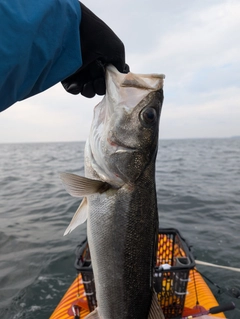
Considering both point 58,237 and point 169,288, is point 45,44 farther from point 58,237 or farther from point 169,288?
point 58,237

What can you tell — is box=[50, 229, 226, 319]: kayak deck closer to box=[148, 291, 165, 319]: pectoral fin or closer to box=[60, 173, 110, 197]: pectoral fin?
box=[148, 291, 165, 319]: pectoral fin

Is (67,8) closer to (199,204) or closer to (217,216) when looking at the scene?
(217,216)

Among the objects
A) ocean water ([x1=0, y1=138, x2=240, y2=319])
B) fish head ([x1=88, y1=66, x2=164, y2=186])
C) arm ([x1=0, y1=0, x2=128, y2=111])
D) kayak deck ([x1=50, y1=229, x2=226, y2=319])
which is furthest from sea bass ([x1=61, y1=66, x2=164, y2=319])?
ocean water ([x1=0, y1=138, x2=240, y2=319])

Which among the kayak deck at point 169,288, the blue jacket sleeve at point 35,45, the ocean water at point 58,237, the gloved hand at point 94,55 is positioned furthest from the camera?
the ocean water at point 58,237

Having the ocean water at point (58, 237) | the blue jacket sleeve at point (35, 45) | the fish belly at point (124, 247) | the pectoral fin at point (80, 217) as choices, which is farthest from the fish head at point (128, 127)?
the ocean water at point (58, 237)

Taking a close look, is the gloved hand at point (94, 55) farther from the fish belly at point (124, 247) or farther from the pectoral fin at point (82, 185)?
the fish belly at point (124, 247)

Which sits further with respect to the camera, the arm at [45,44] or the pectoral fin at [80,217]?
the pectoral fin at [80,217]

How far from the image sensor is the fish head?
2.05 metres

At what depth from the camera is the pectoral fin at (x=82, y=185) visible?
2.02m

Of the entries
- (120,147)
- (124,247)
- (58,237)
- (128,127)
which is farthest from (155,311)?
(58,237)

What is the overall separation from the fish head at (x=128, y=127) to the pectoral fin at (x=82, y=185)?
80mm

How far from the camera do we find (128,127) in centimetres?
208

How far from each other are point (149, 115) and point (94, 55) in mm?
587

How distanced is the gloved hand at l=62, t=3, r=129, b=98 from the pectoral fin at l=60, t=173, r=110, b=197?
0.70m
